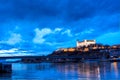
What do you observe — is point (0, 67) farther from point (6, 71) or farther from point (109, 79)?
point (109, 79)

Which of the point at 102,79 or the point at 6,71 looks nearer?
the point at 102,79

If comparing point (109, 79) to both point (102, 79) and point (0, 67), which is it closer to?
point (102, 79)

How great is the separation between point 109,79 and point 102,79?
118 cm

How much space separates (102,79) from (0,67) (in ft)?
206

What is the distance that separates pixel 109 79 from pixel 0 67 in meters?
63.3

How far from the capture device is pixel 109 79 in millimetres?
64250

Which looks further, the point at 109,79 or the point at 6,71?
the point at 6,71

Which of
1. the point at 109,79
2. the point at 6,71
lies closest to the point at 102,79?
the point at 109,79

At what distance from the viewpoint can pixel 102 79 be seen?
64.1 metres

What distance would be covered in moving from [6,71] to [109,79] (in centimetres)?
5826

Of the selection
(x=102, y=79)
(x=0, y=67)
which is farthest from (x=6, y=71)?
(x=102, y=79)

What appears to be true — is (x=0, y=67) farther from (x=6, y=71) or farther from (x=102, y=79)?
(x=102, y=79)

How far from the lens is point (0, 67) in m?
122
